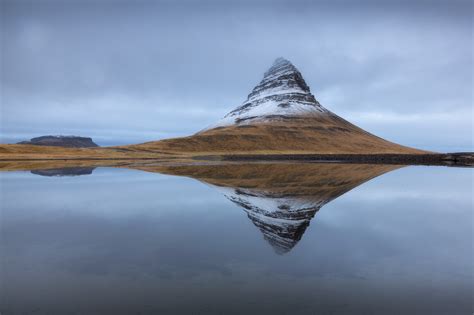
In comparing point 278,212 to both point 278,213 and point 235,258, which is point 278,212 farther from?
point 235,258

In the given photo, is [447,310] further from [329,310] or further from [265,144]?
[265,144]

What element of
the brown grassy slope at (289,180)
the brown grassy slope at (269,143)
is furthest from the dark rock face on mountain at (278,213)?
the brown grassy slope at (269,143)

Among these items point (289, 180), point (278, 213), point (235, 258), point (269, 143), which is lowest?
point (235, 258)

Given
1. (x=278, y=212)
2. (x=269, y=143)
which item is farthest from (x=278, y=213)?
(x=269, y=143)

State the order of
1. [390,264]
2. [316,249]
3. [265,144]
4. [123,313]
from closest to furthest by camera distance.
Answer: [123,313] < [390,264] < [316,249] < [265,144]

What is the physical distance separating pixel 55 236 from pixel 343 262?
11.1m

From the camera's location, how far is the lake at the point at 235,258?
25.0 ft

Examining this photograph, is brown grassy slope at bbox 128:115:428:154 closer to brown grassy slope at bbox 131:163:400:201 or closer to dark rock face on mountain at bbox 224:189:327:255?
brown grassy slope at bbox 131:163:400:201

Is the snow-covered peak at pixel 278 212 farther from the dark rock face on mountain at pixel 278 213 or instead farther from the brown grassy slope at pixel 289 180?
the brown grassy slope at pixel 289 180

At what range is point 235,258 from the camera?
10477mm

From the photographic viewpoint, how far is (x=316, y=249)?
38.2ft

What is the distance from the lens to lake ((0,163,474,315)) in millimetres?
7633

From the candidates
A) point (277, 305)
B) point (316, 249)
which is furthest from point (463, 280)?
point (277, 305)

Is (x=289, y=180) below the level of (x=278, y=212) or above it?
above
